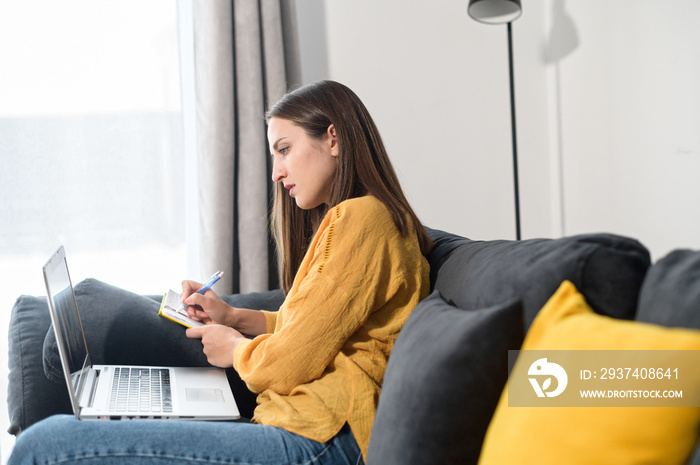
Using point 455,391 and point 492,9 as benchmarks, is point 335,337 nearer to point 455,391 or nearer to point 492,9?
point 455,391

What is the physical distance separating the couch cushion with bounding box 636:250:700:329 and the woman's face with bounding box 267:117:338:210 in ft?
2.33

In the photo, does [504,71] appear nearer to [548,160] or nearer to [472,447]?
[548,160]

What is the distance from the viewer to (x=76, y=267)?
2.35 metres

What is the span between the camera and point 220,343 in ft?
4.26

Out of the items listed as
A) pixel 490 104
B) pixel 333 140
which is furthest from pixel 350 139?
pixel 490 104

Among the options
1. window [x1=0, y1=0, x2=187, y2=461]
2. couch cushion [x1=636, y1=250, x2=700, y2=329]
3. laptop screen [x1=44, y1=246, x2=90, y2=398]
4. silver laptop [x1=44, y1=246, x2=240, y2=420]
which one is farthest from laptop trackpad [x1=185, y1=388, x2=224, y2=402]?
window [x1=0, y1=0, x2=187, y2=461]

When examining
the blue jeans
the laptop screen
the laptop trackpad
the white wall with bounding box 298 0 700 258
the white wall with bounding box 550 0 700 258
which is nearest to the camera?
the blue jeans

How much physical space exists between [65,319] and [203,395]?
30 cm

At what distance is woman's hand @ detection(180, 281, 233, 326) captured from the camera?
151 cm

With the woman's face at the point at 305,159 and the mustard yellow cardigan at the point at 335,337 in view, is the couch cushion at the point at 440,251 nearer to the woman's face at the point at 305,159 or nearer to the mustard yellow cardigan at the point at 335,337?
the mustard yellow cardigan at the point at 335,337

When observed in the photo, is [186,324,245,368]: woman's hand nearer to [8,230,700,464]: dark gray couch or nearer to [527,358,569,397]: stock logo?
[8,230,700,464]: dark gray couch

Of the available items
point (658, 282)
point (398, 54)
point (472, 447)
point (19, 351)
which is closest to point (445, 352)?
point (472, 447)

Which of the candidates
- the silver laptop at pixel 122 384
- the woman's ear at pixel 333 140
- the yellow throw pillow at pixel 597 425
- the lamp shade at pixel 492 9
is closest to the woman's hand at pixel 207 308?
the silver laptop at pixel 122 384

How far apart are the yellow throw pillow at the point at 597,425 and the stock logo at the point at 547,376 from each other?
2 cm
